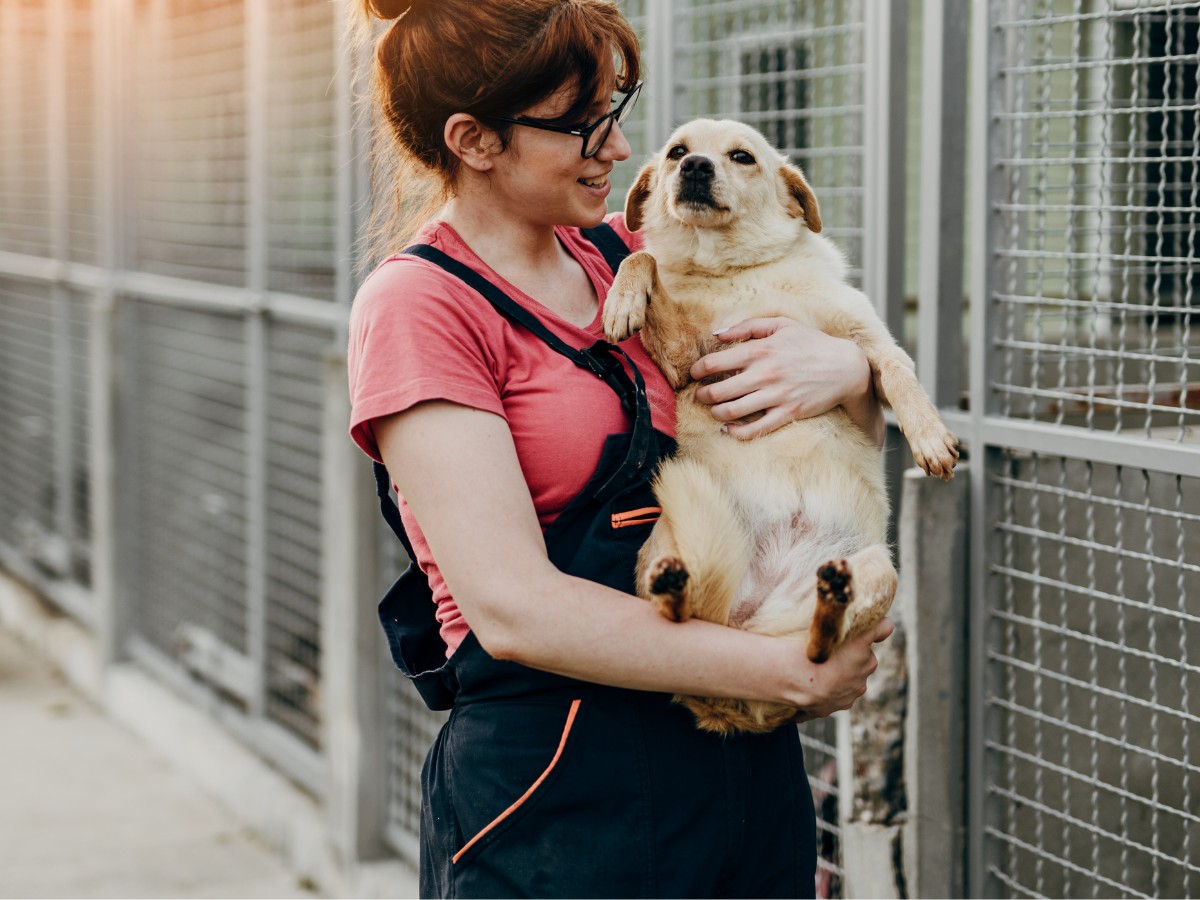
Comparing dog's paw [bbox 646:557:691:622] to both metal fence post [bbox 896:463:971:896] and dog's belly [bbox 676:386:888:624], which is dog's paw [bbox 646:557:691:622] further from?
metal fence post [bbox 896:463:971:896]

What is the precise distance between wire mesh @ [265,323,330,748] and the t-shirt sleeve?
3.02m

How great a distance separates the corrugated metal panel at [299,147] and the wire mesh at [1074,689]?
8.83ft

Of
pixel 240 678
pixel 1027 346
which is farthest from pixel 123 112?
pixel 1027 346

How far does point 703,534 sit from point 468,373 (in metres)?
0.46

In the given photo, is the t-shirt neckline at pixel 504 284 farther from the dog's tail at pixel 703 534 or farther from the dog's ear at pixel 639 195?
the dog's ear at pixel 639 195

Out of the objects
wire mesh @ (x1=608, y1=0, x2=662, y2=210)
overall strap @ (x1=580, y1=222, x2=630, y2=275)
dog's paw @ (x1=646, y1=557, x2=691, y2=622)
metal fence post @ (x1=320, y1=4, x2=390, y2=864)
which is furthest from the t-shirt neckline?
metal fence post @ (x1=320, y1=4, x2=390, y2=864)

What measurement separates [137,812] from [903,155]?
3.70 metres

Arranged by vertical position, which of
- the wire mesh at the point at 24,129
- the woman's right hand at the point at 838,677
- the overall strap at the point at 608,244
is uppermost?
the wire mesh at the point at 24,129

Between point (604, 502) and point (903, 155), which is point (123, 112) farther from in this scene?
point (604, 502)

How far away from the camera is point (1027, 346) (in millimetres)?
2654

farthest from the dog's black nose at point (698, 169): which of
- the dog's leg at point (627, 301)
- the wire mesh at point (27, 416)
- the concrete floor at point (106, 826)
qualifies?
the wire mesh at point (27, 416)

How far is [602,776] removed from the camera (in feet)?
5.97

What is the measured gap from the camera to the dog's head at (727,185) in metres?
2.52

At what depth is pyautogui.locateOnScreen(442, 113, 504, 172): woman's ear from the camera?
1921mm
